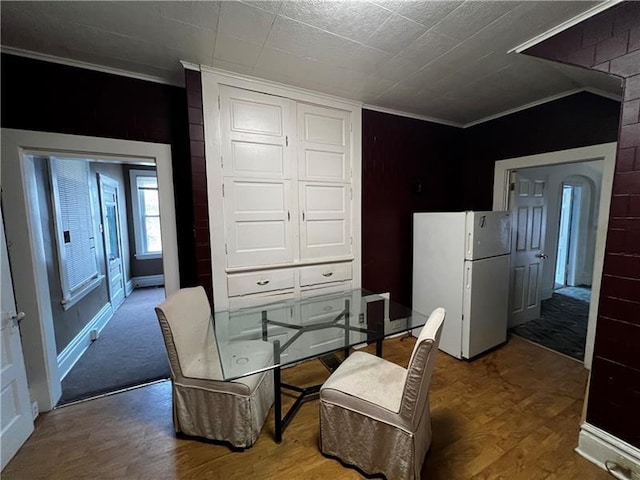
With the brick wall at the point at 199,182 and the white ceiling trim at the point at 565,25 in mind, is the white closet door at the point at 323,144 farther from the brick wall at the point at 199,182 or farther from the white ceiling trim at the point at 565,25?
the white ceiling trim at the point at 565,25

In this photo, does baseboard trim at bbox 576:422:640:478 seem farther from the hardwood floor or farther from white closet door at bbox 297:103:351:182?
white closet door at bbox 297:103:351:182

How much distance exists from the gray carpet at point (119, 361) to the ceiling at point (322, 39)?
2.52 metres

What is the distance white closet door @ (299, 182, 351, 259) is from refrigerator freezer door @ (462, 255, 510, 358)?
1202 millimetres

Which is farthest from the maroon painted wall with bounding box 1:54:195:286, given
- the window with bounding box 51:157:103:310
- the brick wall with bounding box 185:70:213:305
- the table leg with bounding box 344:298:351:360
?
the table leg with bounding box 344:298:351:360

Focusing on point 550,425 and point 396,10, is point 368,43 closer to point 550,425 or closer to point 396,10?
point 396,10

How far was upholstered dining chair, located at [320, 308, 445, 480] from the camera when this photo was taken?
1.29m

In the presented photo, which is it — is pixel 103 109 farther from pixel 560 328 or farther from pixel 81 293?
pixel 560 328

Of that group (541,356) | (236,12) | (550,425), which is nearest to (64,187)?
(236,12)

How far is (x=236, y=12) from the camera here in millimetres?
1468

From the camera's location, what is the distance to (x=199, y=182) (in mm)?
2098

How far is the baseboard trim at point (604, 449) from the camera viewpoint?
1455mm

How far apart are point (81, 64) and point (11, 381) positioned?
2.13 meters

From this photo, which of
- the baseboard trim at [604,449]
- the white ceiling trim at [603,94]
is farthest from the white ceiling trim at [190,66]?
the baseboard trim at [604,449]

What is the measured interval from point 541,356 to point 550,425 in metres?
1.08
